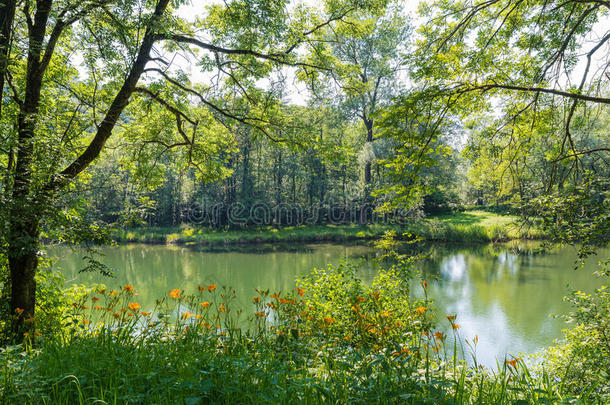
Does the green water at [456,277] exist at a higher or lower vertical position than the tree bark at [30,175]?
lower

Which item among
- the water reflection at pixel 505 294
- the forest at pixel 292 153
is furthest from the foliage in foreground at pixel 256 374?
the water reflection at pixel 505 294

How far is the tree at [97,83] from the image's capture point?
304cm

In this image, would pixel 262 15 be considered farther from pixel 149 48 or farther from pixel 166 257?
pixel 166 257

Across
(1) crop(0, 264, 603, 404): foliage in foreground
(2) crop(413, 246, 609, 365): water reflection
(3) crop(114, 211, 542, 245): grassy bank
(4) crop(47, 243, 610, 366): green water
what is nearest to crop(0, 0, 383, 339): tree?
(4) crop(47, 243, 610, 366): green water

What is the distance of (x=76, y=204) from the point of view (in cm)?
330

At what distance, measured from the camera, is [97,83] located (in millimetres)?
4742

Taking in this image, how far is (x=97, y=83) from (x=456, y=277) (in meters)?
11.9

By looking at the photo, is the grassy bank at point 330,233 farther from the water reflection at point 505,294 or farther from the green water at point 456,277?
the water reflection at point 505,294

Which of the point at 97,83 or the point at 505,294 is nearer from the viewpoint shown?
the point at 97,83

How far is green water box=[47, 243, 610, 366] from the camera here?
655 centimetres

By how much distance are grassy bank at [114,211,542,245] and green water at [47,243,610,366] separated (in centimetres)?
136

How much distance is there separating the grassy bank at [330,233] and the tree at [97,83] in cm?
1534

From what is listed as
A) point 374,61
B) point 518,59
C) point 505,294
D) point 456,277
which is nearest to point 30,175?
point 518,59

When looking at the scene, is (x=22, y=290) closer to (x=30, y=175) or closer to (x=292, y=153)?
(x=30, y=175)
